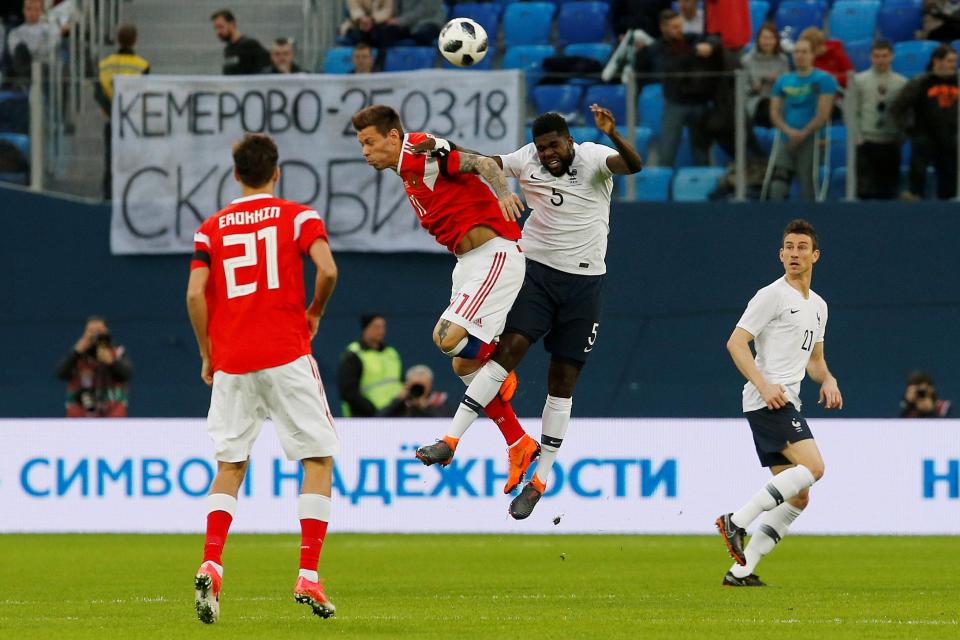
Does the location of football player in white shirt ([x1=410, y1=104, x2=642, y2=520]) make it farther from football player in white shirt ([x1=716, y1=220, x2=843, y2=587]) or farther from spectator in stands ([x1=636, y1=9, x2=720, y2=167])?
spectator in stands ([x1=636, y1=9, x2=720, y2=167])

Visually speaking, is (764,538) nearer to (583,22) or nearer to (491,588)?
(491,588)

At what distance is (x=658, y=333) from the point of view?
→ 736 inches

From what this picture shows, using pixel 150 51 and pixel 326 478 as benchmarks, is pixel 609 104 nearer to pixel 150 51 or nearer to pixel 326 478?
pixel 150 51

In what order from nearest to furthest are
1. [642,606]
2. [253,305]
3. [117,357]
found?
[253,305] → [642,606] → [117,357]

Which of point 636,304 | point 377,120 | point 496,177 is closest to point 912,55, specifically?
point 636,304

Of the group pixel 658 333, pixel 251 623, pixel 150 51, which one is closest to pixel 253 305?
pixel 251 623

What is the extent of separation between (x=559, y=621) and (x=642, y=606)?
108 centimetres

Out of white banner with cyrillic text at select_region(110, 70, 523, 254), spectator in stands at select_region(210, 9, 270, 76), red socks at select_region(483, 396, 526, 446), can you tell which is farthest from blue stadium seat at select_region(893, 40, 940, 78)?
red socks at select_region(483, 396, 526, 446)

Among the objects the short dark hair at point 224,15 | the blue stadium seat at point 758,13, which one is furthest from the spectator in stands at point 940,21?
the short dark hair at point 224,15

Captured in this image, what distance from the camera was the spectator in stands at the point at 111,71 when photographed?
1891cm

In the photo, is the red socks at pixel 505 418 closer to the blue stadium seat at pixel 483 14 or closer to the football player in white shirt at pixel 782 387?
the football player in white shirt at pixel 782 387

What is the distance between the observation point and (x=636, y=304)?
18.8 m

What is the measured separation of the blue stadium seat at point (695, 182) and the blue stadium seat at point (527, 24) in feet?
9.75

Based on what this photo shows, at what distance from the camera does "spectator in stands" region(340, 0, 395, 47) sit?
63.7 ft
